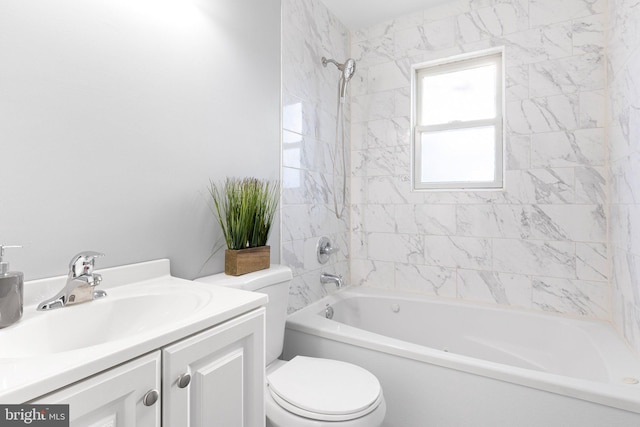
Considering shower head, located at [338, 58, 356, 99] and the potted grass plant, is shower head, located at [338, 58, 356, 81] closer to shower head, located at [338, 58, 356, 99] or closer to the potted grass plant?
shower head, located at [338, 58, 356, 99]

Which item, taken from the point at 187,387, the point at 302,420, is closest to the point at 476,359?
the point at 302,420

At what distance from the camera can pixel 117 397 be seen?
23.5 inches

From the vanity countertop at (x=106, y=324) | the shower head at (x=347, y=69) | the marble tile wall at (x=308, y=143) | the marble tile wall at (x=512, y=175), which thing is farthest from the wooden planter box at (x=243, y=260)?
the shower head at (x=347, y=69)

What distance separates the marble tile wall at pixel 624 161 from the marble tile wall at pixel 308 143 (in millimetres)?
1574

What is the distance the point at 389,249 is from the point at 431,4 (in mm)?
1747

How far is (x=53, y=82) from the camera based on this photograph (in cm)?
94

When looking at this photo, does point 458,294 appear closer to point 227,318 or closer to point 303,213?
point 303,213

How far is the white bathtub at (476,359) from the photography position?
3.92ft

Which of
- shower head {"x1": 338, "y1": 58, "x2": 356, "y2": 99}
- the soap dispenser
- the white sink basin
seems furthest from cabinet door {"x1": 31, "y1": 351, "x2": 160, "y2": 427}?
shower head {"x1": 338, "y1": 58, "x2": 356, "y2": 99}

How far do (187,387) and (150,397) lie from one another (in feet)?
0.29

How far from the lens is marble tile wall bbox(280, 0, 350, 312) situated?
1918mm

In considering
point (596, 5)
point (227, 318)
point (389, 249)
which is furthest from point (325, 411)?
point (596, 5)

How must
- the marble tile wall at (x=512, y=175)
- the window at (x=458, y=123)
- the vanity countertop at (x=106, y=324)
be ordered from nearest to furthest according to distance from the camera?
the vanity countertop at (x=106, y=324), the marble tile wall at (x=512, y=175), the window at (x=458, y=123)

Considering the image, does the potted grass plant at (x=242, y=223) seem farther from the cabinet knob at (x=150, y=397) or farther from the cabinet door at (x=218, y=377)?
the cabinet knob at (x=150, y=397)
